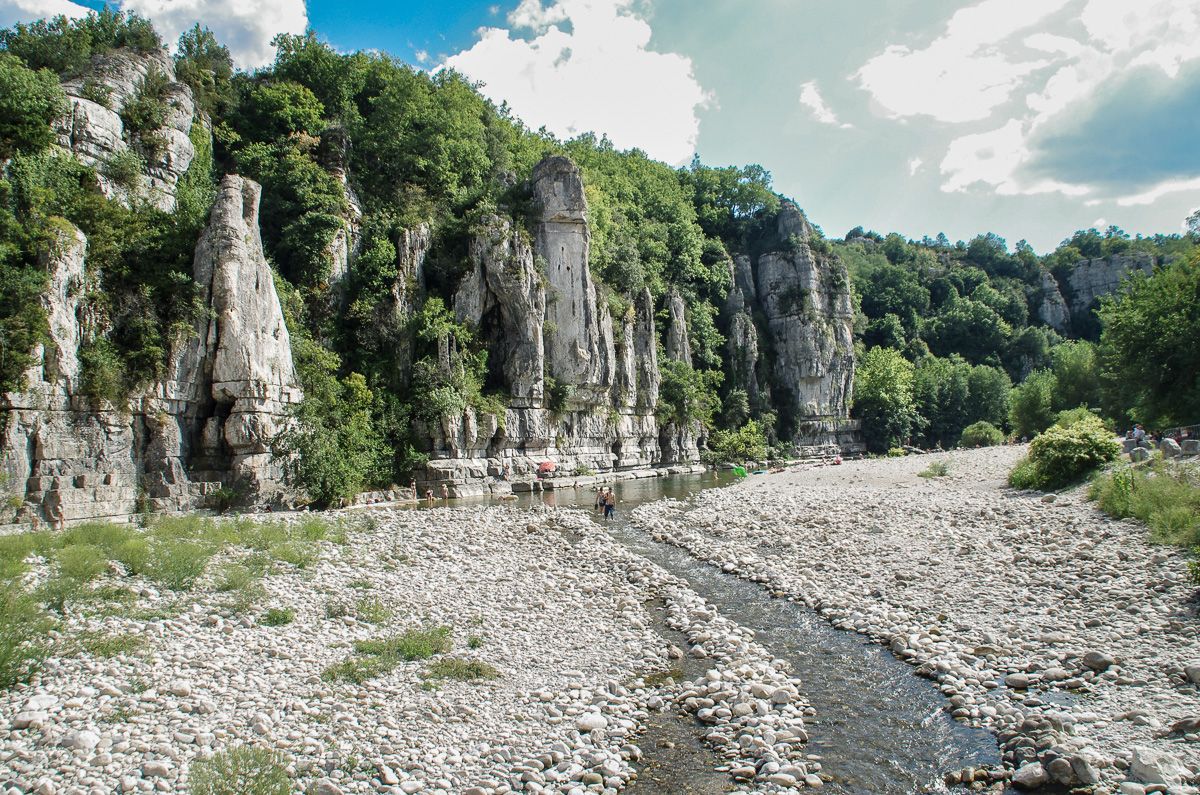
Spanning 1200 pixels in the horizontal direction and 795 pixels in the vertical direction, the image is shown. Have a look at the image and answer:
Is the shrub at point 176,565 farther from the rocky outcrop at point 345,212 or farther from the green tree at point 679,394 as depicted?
the green tree at point 679,394

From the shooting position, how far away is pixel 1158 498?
A: 15711 mm

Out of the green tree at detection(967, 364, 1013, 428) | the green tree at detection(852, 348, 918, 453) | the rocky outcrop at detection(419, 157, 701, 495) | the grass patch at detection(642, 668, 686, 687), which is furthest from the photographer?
the green tree at detection(967, 364, 1013, 428)

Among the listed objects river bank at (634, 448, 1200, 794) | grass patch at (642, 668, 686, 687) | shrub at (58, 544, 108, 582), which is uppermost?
shrub at (58, 544, 108, 582)

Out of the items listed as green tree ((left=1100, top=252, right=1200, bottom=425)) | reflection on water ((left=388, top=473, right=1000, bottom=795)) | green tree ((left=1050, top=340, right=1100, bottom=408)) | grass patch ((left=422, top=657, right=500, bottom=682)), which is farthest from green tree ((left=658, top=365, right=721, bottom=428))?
grass patch ((left=422, top=657, right=500, bottom=682))

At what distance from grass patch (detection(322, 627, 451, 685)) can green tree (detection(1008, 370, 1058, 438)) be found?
65.9m

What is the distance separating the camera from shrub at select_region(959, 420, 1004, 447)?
69.3 meters

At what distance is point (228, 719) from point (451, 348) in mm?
32647

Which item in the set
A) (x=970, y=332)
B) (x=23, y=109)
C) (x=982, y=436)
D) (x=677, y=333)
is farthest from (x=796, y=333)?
(x=23, y=109)

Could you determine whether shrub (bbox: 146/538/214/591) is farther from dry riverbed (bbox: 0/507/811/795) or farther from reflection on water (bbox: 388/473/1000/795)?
reflection on water (bbox: 388/473/1000/795)

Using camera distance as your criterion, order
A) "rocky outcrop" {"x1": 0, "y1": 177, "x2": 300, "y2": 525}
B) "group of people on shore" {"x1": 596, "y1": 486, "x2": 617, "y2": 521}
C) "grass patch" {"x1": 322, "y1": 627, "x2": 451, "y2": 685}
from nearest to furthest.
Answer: "grass patch" {"x1": 322, "y1": 627, "x2": 451, "y2": 685}, "rocky outcrop" {"x1": 0, "y1": 177, "x2": 300, "y2": 525}, "group of people on shore" {"x1": 596, "y1": 486, "x2": 617, "y2": 521}

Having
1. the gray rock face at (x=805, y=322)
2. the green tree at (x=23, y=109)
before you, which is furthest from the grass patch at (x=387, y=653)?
the gray rock face at (x=805, y=322)

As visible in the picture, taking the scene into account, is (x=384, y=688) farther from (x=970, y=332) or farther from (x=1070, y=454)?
(x=970, y=332)

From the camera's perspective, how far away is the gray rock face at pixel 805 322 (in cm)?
7700

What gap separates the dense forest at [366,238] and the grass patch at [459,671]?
64.3 ft
